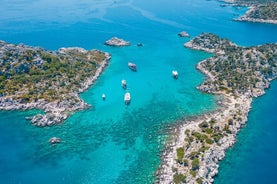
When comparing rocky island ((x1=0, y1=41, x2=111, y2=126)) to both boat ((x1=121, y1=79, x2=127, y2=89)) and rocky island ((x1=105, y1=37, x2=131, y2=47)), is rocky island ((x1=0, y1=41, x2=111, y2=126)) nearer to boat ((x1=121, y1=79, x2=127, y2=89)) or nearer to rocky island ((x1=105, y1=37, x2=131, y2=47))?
boat ((x1=121, y1=79, x2=127, y2=89))

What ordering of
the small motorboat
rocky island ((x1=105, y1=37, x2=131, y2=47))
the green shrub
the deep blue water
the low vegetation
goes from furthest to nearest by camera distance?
rocky island ((x1=105, y1=37, x2=131, y2=47)), the low vegetation, the small motorboat, the deep blue water, the green shrub

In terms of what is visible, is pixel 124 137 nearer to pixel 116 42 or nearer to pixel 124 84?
pixel 124 84

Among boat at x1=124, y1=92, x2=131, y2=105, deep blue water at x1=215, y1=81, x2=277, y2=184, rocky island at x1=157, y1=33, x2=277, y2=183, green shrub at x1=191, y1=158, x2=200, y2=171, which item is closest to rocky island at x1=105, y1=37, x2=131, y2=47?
rocky island at x1=157, y1=33, x2=277, y2=183

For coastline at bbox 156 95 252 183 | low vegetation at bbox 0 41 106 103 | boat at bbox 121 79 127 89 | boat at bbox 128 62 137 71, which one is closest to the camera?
coastline at bbox 156 95 252 183

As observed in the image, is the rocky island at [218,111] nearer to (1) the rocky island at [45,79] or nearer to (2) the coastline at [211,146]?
(2) the coastline at [211,146]

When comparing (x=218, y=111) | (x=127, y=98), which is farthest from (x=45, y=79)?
(x=218, y=111)

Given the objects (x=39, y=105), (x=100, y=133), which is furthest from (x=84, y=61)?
(x=100, y=133)
